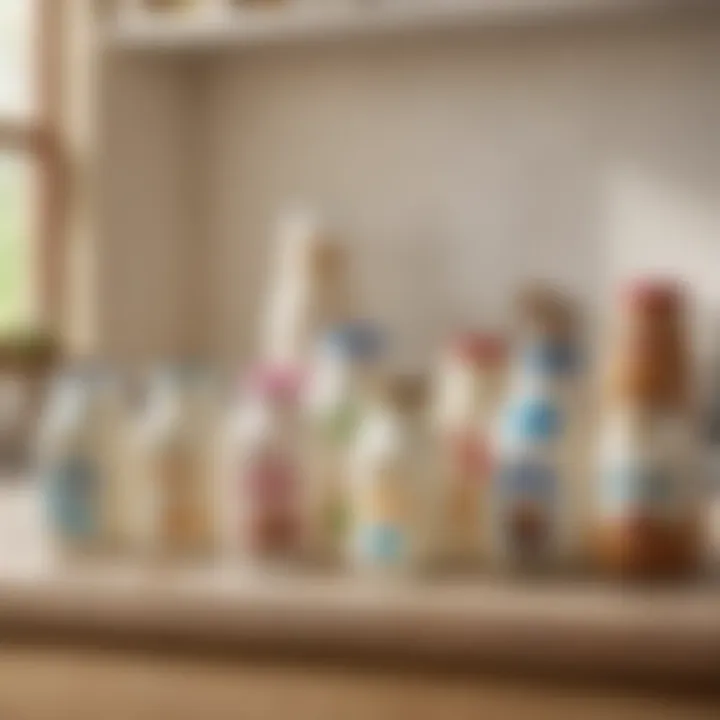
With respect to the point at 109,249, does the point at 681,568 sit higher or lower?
lower

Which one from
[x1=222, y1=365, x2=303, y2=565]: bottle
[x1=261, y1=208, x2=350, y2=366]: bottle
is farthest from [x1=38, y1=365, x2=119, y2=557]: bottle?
[x1=261, y1=208, x2=350, y2=366]: bottle

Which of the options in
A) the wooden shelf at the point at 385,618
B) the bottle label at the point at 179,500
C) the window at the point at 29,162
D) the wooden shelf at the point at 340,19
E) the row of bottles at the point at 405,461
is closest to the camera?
the wooden shelf at the point at 385,618

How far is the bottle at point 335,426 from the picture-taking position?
1073 millimetres

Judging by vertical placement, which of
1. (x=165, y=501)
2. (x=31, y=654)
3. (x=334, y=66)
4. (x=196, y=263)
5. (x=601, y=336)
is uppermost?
(x=334, y=66)

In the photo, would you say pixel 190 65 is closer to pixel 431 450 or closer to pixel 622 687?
pixel 431 450

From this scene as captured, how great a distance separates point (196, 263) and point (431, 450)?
889 mm

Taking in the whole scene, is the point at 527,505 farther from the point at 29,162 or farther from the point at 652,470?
the point at 29,162

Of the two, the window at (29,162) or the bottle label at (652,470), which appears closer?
the bottle label at (652,470)

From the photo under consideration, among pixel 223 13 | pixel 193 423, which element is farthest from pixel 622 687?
pixel 223 13

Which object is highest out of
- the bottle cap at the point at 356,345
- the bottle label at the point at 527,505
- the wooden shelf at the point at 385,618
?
the bottle cap at the point at 356,345

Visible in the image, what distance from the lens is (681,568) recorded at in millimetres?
974

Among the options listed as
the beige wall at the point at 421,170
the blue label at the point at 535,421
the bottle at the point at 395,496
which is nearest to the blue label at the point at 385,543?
the bottle at the point at 395,496

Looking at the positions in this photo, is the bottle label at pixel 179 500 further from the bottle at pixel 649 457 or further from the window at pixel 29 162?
the window at pixel 29 162

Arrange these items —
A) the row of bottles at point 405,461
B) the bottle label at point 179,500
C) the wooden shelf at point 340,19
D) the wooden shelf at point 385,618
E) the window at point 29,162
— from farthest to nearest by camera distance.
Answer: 1. the window at point 29,162
2. the wooden shelf at point 340,19
3. the bottle label at point 179,500
4. the row of bottles at point 405,461
5. the wooden shelf at point 385,618
